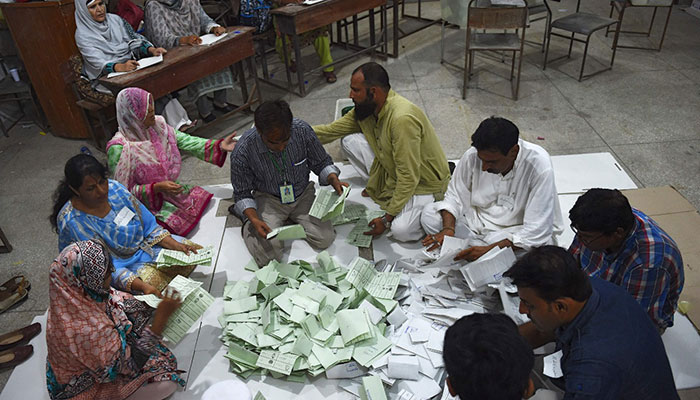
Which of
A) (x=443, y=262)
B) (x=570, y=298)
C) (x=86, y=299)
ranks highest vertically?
(x=570, y=298)

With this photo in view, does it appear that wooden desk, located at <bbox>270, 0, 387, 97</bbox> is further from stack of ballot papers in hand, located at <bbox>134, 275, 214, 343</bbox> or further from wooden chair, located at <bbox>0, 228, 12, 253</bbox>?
stack of ballot papers in hand, located at <bbox>134, 275, 214, 343</bbox>

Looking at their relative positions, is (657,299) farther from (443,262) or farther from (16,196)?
(16,196)

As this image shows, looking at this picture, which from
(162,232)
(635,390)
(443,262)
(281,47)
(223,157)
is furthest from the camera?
(281,47)

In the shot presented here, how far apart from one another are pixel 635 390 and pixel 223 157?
2903 millimetres

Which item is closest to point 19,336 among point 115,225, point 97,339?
point 115,225

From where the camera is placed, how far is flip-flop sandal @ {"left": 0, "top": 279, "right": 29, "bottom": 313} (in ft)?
10.2

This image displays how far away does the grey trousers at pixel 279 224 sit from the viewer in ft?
10.4

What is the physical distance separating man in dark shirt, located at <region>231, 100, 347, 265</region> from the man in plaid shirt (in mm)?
1637

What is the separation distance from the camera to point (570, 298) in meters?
1.64

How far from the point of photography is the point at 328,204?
10.3ft

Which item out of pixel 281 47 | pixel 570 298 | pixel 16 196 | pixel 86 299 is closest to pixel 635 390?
pixel 570 298

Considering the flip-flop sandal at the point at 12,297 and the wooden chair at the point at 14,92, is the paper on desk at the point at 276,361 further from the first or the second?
the wooden chair at the point at 14,92

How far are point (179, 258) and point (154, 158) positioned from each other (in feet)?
2.85

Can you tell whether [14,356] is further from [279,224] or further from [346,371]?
[346,371]
